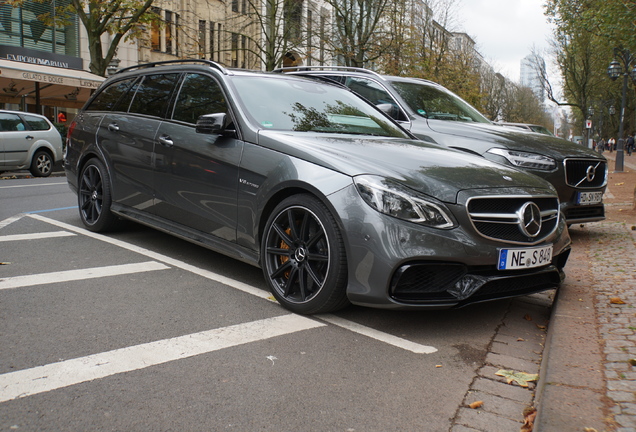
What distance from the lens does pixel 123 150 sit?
6188mm

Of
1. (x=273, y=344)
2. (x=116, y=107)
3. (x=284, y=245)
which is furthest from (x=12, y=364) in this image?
(x=116, y=107)

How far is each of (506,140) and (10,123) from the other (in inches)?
502

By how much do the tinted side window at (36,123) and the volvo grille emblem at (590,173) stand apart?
13.6m

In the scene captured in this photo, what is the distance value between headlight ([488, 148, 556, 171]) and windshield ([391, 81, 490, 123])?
1348mm

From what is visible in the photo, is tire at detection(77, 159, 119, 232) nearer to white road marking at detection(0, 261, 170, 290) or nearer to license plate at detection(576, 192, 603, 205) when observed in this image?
white road marking at detection(0, 261, 170, 290)

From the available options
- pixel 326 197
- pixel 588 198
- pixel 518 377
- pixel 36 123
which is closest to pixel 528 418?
pixel 518 377

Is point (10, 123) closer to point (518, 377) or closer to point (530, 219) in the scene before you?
point (530, 219)

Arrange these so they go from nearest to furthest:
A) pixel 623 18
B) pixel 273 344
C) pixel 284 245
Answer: pixel 273 344
pixel 284 245
pixel 623 18

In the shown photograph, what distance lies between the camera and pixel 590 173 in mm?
7266

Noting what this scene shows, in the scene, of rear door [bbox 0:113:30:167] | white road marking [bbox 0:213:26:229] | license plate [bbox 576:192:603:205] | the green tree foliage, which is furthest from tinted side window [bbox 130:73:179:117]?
the green tree foliage

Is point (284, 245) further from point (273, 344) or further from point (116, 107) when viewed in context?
point (116, 107)

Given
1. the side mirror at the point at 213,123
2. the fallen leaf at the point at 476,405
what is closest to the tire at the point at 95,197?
the side mirror at the point at 213,123

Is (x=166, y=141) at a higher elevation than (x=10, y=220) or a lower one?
higher

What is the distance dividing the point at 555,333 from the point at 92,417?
2744mm
